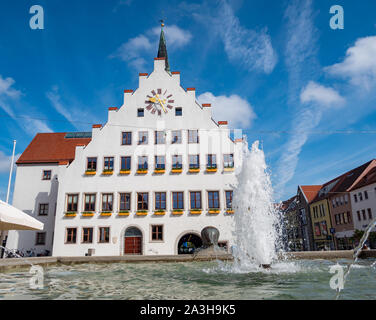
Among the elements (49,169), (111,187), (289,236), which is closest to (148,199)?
(111,187)

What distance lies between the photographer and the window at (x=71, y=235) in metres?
29.6

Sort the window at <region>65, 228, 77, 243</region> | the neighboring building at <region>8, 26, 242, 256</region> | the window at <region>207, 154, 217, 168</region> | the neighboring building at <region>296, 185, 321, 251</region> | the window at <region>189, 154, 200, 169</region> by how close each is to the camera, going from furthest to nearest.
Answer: the neighboring building at <region>296, 185, 321, 251</region> → the window at <region>189, 154, 200, 169</region> → the window at <region>207, 154, 217, 168</region> → the window at <region>65, 228, 77, 243</region> → the neighboring building at <region>8, 26, 242, 256</region>

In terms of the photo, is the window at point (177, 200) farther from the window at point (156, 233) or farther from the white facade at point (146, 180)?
the window at point (156, 233)

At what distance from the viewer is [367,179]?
1742 inches

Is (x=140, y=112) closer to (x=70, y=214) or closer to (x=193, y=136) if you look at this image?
(x=193, y=136)

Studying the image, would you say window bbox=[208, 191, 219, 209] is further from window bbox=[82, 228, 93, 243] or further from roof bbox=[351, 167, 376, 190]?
roof bbox=[351, 167, 376, 190]

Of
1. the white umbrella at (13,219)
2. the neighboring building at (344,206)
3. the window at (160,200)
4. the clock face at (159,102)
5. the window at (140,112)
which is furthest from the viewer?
the neighboring building at (344,206)

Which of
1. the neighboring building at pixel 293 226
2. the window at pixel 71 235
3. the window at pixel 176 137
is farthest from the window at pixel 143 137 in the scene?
the neighboring building at pixel 293 226

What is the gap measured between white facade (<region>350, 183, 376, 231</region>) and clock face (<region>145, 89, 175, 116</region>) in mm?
29299

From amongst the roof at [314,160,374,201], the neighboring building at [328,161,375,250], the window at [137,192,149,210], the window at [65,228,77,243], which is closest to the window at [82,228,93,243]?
the window at [65,228,77,243]

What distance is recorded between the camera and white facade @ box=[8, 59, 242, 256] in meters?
29.2

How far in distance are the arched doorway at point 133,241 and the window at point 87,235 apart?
10.9 ft

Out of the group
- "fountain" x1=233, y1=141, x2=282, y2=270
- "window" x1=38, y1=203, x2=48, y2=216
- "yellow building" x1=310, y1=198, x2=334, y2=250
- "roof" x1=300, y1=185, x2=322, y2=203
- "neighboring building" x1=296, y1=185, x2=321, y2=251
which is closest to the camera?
"fountain" x1=233, y1=141, x2=282, y2=270
